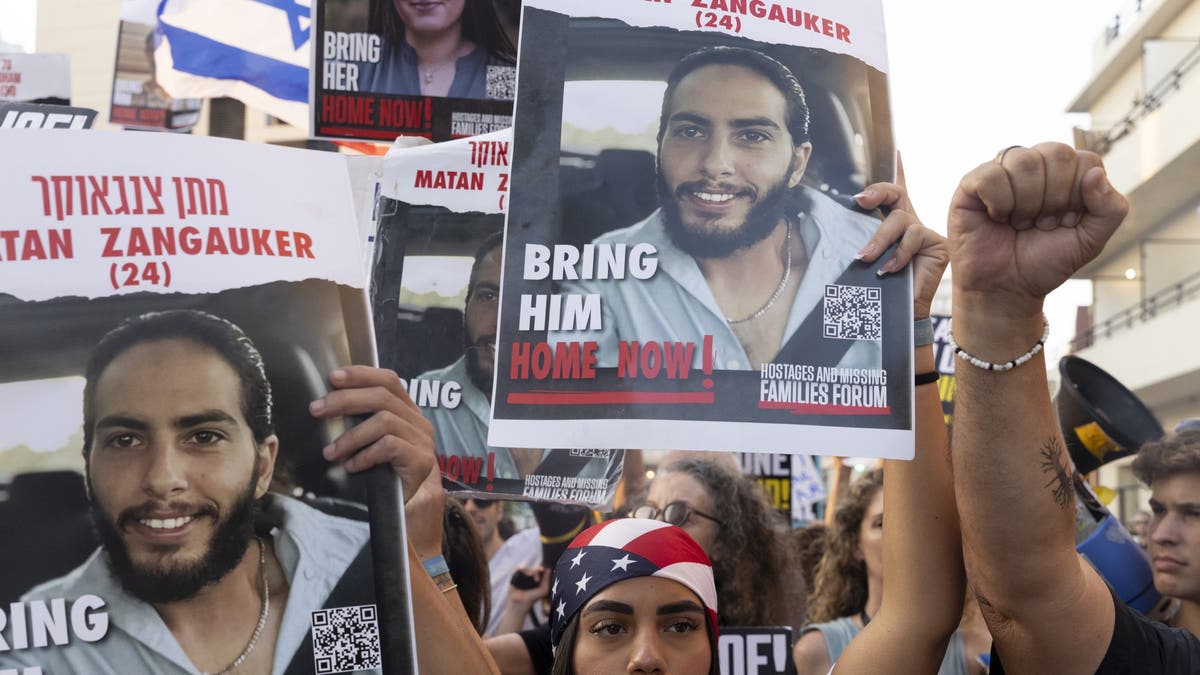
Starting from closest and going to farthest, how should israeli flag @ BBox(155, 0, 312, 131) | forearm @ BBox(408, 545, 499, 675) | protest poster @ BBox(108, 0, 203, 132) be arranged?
forearm @ BBox(408, 545, 499, 675)
israeli flag @ BBox(155, 0, 312, 131)
protest poster @ BBox(108, 0, 203, 132)

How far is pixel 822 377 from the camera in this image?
219cm

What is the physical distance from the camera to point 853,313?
2.24 m

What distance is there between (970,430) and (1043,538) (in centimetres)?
19

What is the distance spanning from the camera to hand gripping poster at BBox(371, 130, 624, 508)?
3.11 m

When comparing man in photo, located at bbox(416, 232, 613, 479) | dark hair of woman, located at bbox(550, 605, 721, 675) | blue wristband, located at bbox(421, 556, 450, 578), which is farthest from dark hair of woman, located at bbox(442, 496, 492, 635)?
blue wristband, located at bbox(421, 556, 450, 578)

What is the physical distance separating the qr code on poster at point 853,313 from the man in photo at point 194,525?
33.7 inches

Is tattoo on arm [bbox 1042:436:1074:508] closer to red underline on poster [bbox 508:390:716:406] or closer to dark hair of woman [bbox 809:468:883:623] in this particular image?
red underline on poster [bbox 508:390:716:406]

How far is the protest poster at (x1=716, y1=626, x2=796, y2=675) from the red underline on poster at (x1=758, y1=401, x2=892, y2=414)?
166 cm

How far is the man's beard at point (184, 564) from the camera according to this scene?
1791mm

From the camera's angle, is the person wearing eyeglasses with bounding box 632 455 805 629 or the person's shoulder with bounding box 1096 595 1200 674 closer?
the person's shoulder with bounding box 1096 595 1200 674

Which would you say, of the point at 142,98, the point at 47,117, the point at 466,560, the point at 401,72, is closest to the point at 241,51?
the point at 401,72

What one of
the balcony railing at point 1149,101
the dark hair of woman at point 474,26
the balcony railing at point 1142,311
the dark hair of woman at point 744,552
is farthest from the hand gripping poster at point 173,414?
the balcony railing at point 1142,311

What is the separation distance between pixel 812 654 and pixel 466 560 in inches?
41.5

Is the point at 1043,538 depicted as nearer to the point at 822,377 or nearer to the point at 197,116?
the point at 822,377
